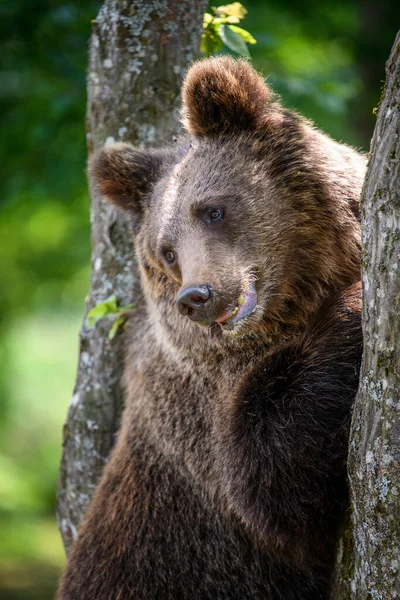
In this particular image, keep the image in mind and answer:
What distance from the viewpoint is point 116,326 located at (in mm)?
5301

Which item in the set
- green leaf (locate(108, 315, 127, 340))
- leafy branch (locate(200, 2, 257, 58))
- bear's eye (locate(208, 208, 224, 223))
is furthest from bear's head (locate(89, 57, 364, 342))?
leafy branch (locate(200, 2, 257, 58))

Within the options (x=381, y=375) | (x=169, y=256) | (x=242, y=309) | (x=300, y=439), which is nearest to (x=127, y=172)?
(x=169, y=256)

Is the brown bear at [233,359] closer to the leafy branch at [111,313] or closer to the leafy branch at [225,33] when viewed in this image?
the leafy branch at [111,313]

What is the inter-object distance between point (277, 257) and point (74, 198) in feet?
15.5

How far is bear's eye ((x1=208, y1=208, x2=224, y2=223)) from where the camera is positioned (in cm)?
418

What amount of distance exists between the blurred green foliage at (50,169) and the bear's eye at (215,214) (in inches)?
102

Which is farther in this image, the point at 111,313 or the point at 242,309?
the point at 111,313

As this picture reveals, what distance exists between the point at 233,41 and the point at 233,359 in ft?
7.54

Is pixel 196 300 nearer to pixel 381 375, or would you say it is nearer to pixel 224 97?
pixel 381 375

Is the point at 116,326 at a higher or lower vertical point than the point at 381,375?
lower

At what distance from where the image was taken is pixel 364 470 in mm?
2957

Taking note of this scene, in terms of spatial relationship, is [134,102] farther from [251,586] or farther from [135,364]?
[251,586]

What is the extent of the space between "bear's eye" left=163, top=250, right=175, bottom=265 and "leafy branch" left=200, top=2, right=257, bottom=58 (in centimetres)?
167

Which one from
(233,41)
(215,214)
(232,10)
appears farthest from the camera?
(232,10)
